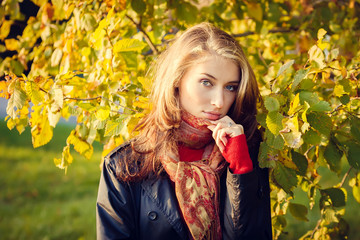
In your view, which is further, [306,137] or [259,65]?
[259,65]

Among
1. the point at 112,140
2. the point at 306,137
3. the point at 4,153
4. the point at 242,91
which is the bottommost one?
the point at 4,153

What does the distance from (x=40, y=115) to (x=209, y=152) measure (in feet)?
2.84

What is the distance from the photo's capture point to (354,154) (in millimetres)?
1710

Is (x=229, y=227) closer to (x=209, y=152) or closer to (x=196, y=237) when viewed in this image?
(x=196, y=237)

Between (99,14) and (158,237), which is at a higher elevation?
(99,14)

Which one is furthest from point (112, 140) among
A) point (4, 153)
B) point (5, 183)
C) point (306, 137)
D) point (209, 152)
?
point (4, 153)

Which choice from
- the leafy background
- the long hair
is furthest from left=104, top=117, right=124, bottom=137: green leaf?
the long hair

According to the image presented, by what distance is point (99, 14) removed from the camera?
2379 mm

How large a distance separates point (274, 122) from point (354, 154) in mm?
558

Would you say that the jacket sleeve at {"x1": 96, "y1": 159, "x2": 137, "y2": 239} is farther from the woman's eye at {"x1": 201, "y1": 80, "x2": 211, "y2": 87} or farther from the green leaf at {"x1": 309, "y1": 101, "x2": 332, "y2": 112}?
the green leaf at {"x1": 309, "y1": 101, "x2": 332, "y2": 112}

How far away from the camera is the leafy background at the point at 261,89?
1538 mm

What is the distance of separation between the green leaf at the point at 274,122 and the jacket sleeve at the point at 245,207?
25cm

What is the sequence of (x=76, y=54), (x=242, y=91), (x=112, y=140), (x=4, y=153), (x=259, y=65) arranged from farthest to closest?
1. (x=4, y=153)
2. (x=259, y=65)
3. (x=76, y=54)
4. (x=112, y=140)
5. (x=242, y=91)

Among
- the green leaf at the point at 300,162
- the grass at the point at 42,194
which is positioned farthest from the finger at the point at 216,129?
the grass at the point at 42,194
